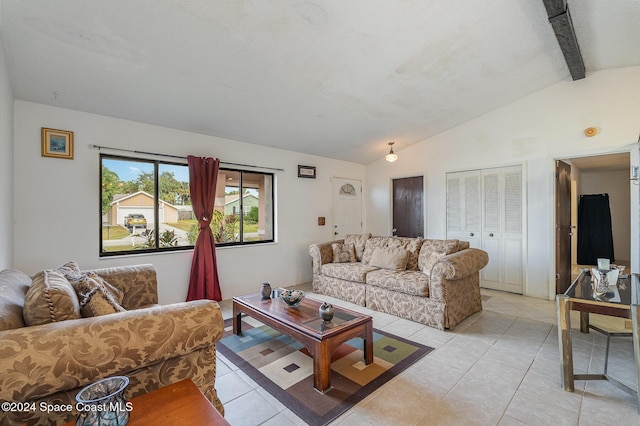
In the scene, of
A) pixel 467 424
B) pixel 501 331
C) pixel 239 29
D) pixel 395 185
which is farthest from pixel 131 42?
pixel 395 185

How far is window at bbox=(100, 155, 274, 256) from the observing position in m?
3.44

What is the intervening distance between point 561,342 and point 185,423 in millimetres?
2448

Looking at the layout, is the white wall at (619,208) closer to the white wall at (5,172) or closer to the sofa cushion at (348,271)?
the sofa cushion at (348,271)

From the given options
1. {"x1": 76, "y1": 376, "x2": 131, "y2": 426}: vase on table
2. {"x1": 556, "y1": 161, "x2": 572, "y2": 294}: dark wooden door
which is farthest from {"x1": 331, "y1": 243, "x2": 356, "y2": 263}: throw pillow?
{"x1": 76, "y1": 376, "x2": 131, "y2": 426}: vase on table

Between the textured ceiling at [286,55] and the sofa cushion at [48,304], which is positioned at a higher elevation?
the textured ceiling at [286,55]

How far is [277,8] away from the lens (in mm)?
2193

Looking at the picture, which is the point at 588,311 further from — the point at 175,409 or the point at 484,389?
the point at 175,409

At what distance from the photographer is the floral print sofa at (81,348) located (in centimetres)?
112

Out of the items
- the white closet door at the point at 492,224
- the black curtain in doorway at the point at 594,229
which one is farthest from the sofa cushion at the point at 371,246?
the black curtain in doorway at the point at 594,229

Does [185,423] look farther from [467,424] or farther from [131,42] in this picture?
[131,42]

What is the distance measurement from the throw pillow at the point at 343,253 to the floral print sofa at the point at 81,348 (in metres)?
3.05

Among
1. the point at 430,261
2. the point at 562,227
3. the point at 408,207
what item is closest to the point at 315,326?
the point at 430,261

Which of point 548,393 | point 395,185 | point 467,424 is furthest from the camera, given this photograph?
point 395,185

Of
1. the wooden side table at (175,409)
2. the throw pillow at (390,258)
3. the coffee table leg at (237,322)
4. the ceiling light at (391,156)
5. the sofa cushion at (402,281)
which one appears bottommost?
the coffee table leg at (237,322)
